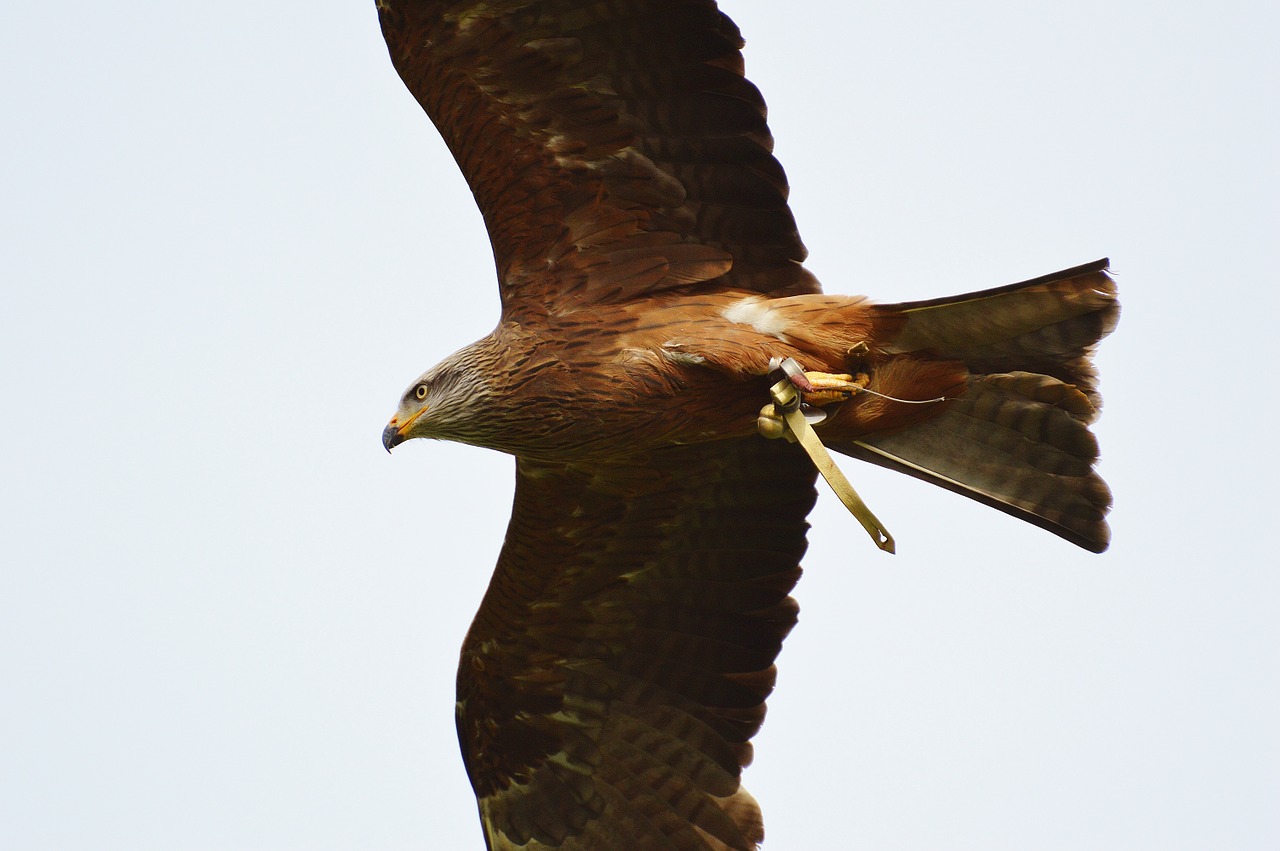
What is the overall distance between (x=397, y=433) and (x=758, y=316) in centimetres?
167

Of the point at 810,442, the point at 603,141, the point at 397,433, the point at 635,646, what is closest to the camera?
the point at 810,442

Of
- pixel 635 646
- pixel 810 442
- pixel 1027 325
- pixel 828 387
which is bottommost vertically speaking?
pixel 635 646

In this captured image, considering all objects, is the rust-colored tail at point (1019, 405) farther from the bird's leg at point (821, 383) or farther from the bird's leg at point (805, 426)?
the bird's leg at point (805, 426)

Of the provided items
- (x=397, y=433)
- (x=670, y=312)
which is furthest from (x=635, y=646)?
(x=670, y=312)

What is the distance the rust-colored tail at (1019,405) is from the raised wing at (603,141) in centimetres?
75

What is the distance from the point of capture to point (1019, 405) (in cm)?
702

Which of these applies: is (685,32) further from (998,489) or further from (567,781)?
(567,781)

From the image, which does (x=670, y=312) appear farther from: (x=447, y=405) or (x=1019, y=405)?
(x=1019, y=405)

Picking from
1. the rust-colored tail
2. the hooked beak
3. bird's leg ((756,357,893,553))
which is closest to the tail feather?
the rust-colored tail

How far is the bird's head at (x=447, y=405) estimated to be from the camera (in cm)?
713

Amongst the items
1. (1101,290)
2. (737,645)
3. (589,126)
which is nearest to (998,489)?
(1101,290)

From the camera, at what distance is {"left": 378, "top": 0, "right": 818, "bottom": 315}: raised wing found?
6.88 metres

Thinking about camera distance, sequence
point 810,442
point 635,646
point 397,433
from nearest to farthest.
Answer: point 810,442, point 397,433, point 635,646

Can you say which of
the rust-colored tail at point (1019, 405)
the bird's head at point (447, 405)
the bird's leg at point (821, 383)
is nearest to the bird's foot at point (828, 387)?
the bird's leg at point (821, 383)
